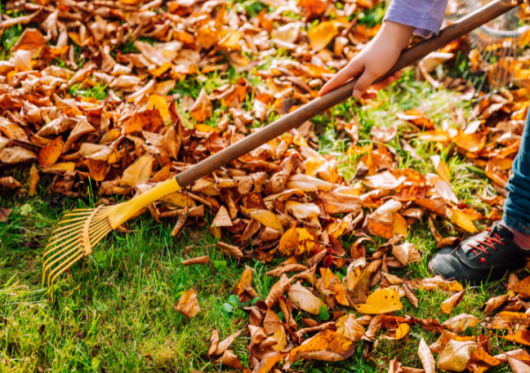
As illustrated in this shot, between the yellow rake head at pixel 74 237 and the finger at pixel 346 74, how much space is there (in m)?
1.09

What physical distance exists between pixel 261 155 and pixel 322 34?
134cm

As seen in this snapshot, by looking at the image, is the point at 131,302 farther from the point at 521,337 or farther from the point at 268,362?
the point at 521,337

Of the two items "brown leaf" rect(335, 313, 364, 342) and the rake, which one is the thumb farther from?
Result: "brown leaf" rect(335, 313, 364, 342)

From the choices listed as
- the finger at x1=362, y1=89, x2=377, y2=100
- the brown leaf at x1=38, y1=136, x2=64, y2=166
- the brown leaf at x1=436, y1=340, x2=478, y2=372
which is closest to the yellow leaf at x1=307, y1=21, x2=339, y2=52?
the finger at x1=362, y1=89, x2=377, y2=100

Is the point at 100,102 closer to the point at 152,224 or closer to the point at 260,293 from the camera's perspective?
the point at 152,224

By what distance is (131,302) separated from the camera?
5.24 feet

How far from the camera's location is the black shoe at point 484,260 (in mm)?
1759

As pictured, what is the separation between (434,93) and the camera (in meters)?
2.67

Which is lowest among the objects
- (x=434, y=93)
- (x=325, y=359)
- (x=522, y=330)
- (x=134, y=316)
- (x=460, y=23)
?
(x=134, y=316)

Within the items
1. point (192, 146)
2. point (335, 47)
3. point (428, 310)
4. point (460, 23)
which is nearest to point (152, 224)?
point (192, 146)

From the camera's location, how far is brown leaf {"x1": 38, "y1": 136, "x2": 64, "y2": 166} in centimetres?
192

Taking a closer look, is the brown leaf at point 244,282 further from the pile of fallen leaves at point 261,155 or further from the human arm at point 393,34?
the human arm at point 393,34

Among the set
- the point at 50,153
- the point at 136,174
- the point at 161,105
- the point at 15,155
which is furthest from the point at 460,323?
the point at 15,155

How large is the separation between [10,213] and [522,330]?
2.26 meters
